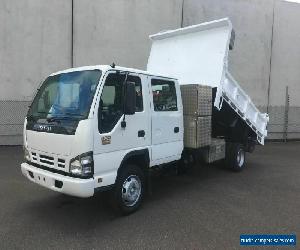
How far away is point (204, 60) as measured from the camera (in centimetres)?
796

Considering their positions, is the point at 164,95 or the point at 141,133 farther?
the point at 164,95

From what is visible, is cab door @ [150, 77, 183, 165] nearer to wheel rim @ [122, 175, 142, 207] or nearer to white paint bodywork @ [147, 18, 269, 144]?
wheel rim @ [122, 175, 142, 207]

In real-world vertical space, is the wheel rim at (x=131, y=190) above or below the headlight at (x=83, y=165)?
below

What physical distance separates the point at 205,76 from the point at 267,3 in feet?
32.4

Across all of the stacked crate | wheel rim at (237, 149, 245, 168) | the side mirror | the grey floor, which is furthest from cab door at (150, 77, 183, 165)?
wheel rim at (237, 149, 245, 168)

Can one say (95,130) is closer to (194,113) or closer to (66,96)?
(66,96)

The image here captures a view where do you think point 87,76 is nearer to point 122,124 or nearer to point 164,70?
point 122,124

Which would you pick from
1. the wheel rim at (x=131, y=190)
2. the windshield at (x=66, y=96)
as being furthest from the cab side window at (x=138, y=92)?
the wheel rim at (x=131, y=190)

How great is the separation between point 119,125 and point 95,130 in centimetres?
51

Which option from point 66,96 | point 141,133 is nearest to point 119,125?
point 141,133

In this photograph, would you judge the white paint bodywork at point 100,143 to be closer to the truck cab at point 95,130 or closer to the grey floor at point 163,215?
the truck cab at point 95,130

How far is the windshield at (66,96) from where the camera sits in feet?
15.7

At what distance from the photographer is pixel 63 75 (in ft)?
18.0

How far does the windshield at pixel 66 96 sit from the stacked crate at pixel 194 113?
91.5 inches
